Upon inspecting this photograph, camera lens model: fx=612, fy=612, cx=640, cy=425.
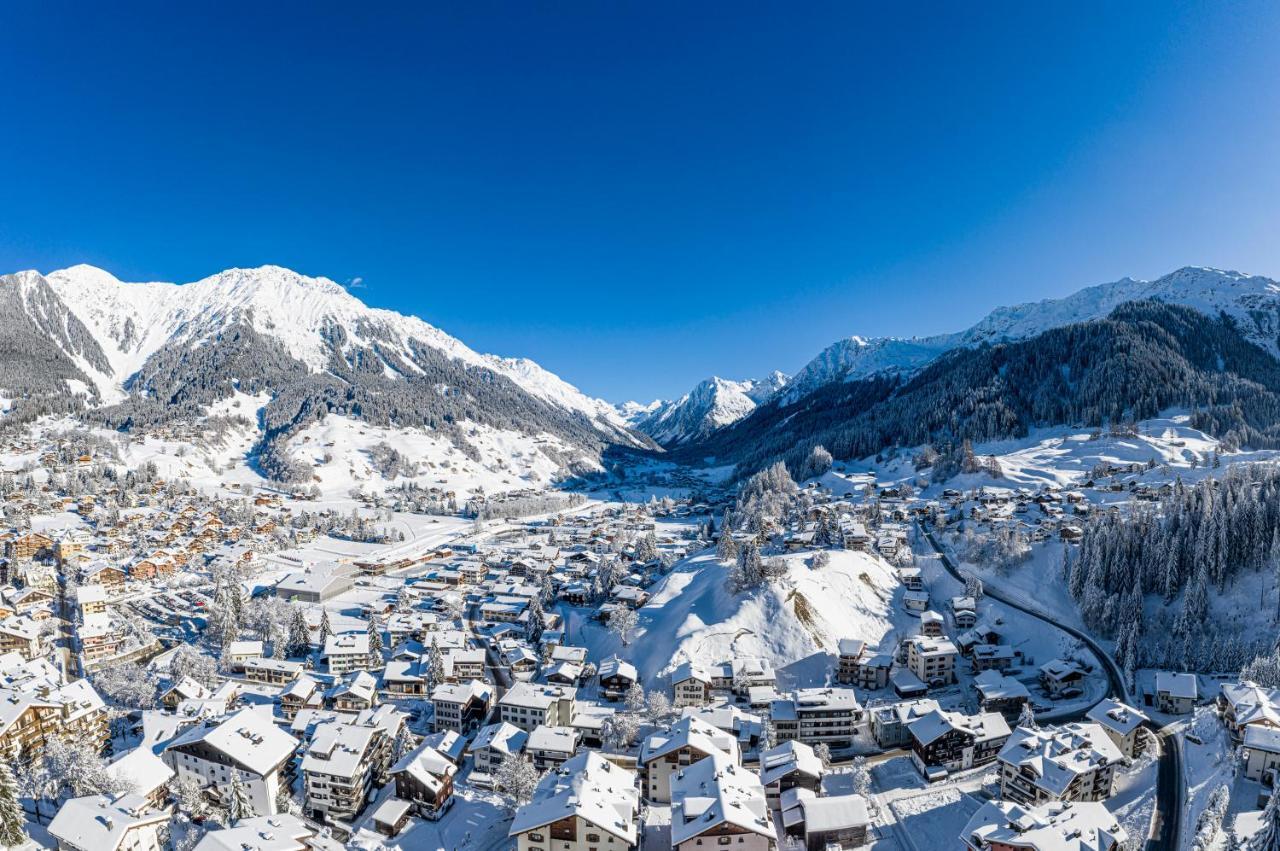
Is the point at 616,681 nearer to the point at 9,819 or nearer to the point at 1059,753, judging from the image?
the point at 1059,753

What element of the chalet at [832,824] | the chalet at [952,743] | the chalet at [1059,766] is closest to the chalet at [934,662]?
the chalet at [952,743]

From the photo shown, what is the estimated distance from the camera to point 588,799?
33.0 m

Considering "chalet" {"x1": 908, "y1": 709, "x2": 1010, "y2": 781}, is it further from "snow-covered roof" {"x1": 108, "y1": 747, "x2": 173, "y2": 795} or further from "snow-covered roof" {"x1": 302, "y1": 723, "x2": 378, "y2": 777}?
"snow-covered roof" {"x1": 108, "y1": 747, "x2": 173, "y2": 795}

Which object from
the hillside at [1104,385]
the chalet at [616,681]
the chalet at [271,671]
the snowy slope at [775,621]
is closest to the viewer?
the chalet at [616,681]

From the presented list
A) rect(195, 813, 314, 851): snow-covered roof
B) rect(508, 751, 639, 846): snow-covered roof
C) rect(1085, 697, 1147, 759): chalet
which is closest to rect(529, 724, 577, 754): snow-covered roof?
rect(508, 751, 639, 846): snow-covered roof

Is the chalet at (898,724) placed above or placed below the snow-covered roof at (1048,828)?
below

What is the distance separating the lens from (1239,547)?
59.7 metres

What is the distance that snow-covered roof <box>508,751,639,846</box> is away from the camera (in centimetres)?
3206

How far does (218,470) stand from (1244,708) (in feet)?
693

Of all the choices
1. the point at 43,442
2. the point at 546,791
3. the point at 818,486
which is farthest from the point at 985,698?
the point at 43,442

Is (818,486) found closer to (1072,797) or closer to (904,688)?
(904,688)

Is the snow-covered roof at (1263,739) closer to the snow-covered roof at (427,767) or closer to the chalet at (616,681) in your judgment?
the chalet at (616,681)

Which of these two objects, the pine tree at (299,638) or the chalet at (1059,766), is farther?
the pine tree at (299,638)

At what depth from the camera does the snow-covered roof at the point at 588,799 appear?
3206 cm
